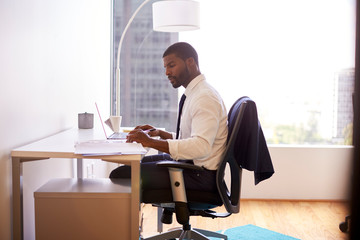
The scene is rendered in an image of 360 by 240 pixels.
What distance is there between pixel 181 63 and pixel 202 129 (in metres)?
0.44

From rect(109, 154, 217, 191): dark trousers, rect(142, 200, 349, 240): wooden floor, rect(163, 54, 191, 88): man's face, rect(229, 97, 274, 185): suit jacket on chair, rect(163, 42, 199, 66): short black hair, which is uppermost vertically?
rect(163, 42, 199, 66): short black hair

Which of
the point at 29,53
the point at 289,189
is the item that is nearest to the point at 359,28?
the point at 29,53

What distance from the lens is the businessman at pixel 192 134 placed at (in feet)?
6.13

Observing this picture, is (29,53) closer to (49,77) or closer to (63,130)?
(49,77)

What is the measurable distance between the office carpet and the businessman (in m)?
1.03

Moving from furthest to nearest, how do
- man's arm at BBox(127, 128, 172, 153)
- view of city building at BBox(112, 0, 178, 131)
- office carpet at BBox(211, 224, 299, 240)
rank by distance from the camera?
view of city building at BBox(112, 0, 178, 131) → office carpet at BBox(211, 224, 299, 240) → man's arm at BBox(127, 128, 172, 153)

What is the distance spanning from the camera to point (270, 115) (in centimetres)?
407

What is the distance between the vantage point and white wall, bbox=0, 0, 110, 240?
5.64ft

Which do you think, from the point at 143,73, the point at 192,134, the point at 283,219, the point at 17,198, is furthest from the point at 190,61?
the point at 143,73

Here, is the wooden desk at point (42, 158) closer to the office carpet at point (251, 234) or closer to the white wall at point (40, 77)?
the white wall at point (40, 77)

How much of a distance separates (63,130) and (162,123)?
166 cm

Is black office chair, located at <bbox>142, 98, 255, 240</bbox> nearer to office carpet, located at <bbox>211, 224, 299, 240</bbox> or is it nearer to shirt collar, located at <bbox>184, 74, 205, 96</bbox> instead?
shirt collar, located at <bbox>184, 74, 205, 96</bbox>

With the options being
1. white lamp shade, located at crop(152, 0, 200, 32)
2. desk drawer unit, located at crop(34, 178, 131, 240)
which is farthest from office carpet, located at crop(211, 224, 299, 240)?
white lamp shade, located at crop(152, 0, 200, 32)

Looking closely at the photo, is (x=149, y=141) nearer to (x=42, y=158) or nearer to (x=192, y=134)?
(x=192, y=134)
